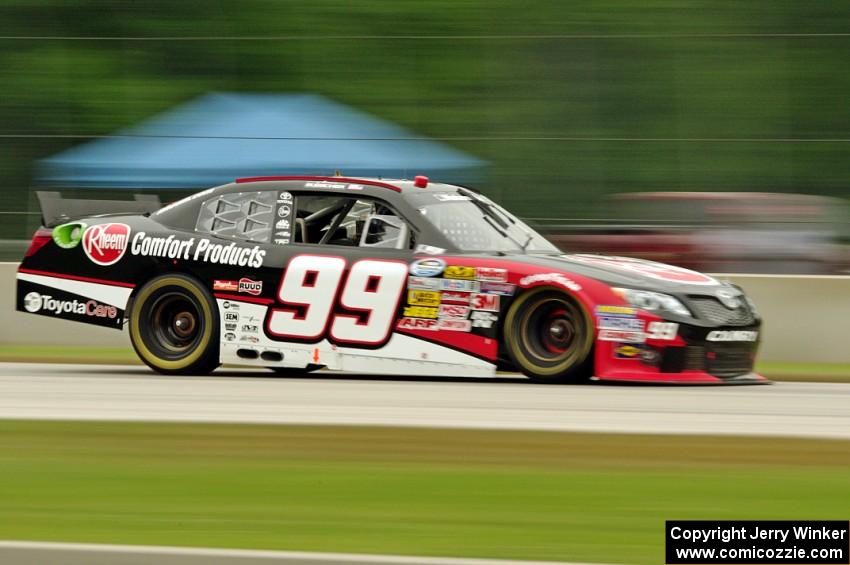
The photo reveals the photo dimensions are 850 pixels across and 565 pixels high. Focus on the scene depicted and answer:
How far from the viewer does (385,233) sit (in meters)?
11.4

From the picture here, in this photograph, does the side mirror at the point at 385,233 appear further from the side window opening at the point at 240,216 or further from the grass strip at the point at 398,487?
the grass strip at the point at 398,487

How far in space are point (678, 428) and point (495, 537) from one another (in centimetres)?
305

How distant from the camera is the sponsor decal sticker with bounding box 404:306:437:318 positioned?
1098 cm

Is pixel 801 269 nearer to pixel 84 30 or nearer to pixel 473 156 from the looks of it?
pixel 473 156

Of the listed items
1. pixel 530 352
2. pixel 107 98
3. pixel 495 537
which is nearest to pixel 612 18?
pixel 107 98

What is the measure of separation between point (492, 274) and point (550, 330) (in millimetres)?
589

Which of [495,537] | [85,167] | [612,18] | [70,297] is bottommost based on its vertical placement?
[495,537]

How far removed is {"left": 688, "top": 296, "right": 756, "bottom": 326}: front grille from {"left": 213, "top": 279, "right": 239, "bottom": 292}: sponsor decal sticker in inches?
138

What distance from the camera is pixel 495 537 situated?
5.41m

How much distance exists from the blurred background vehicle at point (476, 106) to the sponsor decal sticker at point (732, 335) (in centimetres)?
363

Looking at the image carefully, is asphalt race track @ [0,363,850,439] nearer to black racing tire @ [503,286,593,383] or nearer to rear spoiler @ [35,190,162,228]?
black racing tire @ [503,286,593,383]

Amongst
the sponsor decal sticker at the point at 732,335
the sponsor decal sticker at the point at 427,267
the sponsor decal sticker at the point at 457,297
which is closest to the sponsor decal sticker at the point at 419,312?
the sponsor decal sticker at the point at 457,297

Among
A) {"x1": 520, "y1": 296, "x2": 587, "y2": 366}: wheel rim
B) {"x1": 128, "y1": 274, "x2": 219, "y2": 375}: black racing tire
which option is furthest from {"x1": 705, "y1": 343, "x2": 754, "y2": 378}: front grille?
{"x1": 128, "y1": 274, "x2": 219, "y2": 375}: black racing tire

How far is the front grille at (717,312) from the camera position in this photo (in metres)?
10.7
